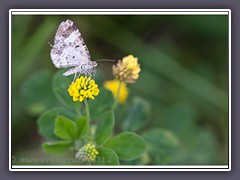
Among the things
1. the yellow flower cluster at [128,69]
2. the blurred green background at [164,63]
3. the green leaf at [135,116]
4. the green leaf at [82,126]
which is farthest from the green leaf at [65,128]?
the blurred green background at [164,63]

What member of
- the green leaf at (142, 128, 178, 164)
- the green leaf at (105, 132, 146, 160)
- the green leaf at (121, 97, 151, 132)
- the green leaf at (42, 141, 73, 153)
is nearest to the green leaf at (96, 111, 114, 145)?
the green leaf at (105, 132, 146, 160)

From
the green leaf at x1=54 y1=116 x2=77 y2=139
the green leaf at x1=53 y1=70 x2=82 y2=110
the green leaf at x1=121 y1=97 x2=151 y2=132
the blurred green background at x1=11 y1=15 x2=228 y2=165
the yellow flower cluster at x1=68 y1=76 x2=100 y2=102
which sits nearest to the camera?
the yellow flower cluster at x1=68 y1=76 x2=100 y2=102

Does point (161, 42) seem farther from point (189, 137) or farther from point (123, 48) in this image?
point (189, 137)

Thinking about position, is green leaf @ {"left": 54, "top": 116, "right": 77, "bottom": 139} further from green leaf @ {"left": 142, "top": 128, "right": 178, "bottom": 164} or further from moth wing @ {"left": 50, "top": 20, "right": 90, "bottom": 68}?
green leaf @ {"left": 142, "top": 128, "right": 178, "bottom": 164}

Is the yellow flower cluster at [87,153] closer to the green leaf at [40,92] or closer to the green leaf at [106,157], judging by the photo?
the green leaf at [106,157]

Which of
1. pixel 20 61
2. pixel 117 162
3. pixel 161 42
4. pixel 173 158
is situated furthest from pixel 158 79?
pixel 117 162
